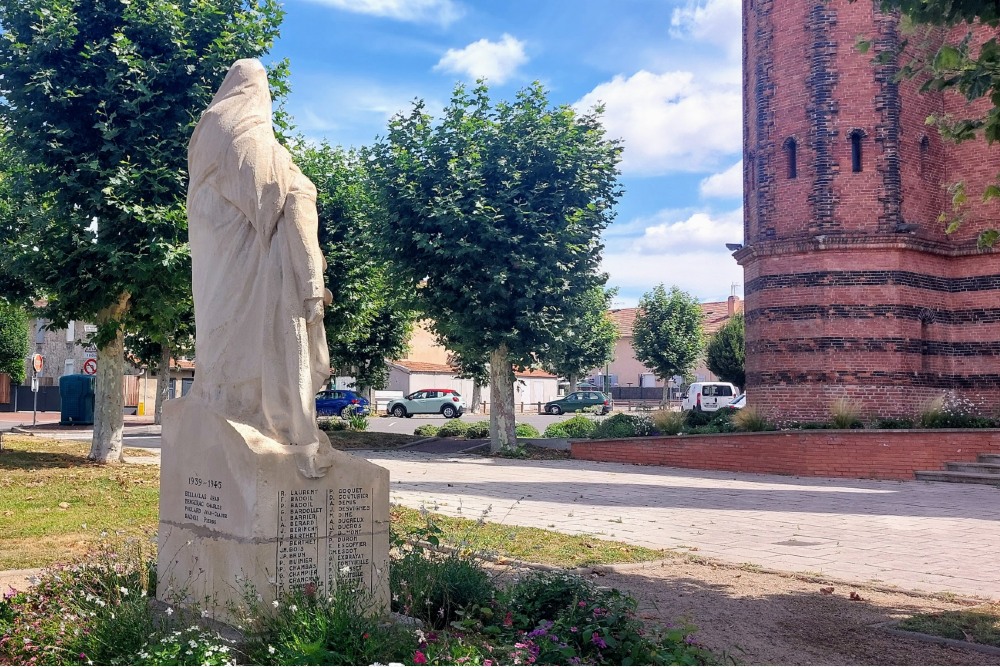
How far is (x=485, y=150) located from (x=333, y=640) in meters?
18.5

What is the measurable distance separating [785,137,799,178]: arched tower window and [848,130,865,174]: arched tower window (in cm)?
128

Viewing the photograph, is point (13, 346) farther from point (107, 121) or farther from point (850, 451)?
point (850, 451)

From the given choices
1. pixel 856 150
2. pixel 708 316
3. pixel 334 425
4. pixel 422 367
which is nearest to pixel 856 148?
pixel 856 150

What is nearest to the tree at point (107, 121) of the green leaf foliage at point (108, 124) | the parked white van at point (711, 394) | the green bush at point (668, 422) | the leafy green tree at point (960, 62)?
the green leaf foliage at point (108, 124)

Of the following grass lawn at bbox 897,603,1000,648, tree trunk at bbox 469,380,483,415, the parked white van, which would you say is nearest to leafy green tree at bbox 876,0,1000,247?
grass lawn at bbox 897,603,1000,648

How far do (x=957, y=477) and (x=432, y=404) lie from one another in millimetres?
33042

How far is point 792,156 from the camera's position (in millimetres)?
21328

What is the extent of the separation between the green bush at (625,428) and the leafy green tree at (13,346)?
38054mm

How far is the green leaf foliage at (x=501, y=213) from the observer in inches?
840

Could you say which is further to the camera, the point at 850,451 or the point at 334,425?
the point at 334,425

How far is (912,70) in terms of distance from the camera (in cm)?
705

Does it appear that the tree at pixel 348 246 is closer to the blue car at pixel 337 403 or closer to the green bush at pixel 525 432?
the green bush at pixel 525 432

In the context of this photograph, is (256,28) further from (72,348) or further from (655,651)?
(72,348)

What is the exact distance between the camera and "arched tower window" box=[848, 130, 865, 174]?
20.6 m
